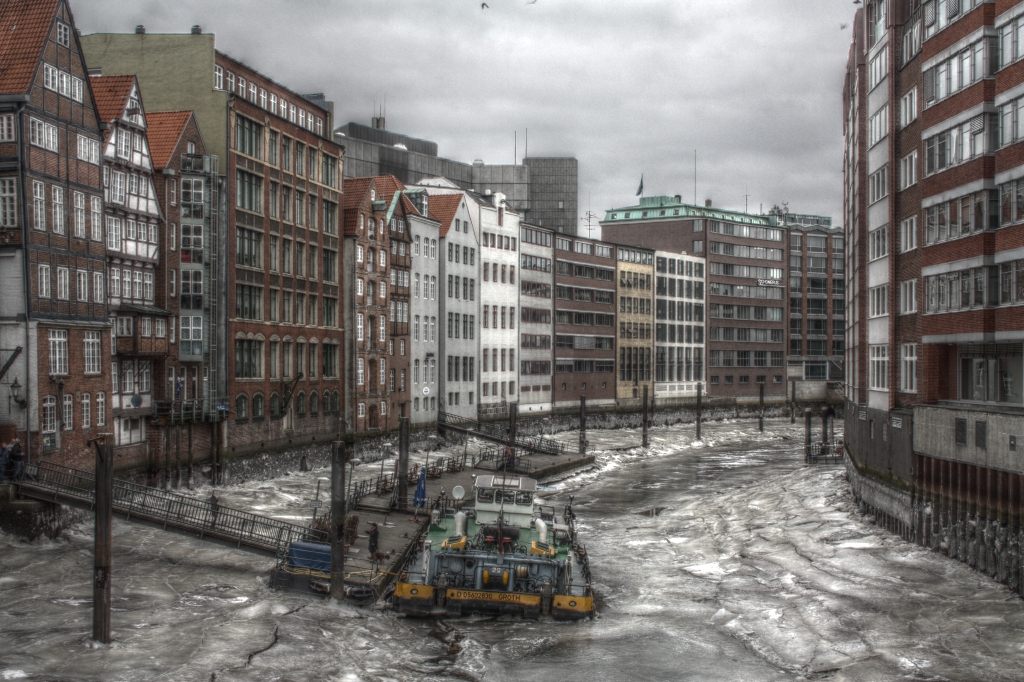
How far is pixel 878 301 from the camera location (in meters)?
55.4

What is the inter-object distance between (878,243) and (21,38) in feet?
134

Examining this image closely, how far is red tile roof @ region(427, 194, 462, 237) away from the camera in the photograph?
10256cm

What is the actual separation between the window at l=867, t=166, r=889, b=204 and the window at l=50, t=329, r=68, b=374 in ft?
126

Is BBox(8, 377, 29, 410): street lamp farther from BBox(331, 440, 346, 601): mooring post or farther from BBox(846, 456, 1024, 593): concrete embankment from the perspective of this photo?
BBox(846, 456, 1024, 593): concrete embankment

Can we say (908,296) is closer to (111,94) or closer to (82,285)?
(82,285)

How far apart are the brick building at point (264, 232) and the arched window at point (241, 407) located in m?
0.06

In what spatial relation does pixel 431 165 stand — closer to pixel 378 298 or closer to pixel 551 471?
pixel 378 298

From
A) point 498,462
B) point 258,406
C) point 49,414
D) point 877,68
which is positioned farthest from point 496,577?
point 498,462

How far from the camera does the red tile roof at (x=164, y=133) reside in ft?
205

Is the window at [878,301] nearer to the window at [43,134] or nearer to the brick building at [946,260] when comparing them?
the brick building at [946,260]

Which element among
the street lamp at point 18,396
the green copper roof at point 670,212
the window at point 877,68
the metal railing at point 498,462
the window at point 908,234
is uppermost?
the green copper roof at point 670,212

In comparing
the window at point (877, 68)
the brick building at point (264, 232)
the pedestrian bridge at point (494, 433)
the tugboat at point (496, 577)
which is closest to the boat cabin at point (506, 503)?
the tugboat at point (496, 577)

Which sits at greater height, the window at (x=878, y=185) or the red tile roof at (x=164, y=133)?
the red tile roof at (x=164, y=133)

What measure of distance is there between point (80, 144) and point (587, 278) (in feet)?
279
